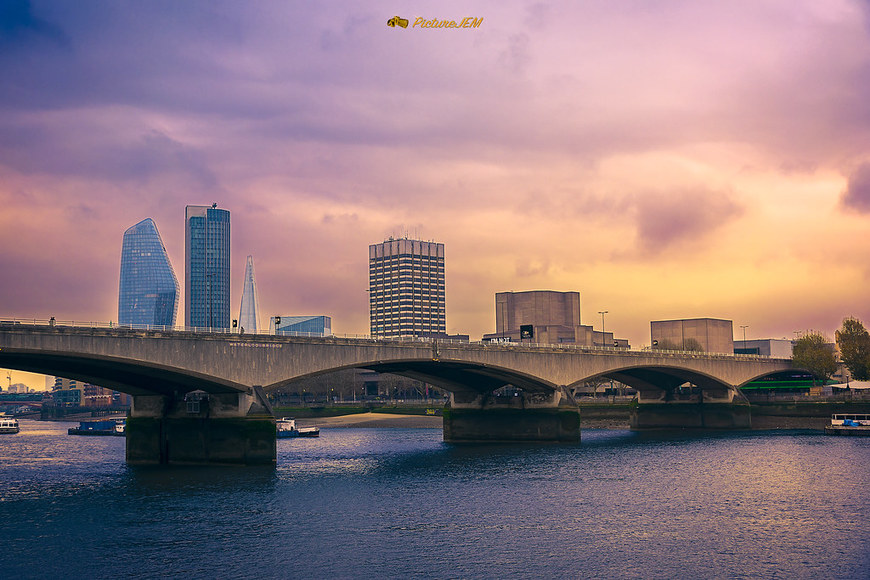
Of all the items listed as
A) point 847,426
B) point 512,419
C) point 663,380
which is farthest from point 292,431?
point 847,426

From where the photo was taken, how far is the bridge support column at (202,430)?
84.1m

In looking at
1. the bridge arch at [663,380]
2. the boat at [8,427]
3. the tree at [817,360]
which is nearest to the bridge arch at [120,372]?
the bridge arch at [663,380]

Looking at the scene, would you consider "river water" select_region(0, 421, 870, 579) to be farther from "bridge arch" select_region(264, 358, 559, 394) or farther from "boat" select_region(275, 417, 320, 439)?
"boat" select_region(275, 417, 320, 439)

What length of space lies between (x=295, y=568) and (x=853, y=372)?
150739 mm

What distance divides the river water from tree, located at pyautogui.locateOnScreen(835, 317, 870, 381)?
247ft

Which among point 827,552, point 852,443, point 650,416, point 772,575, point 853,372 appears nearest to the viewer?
point 772,575

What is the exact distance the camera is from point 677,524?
53.4 metres

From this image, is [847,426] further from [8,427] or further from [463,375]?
[8,427]

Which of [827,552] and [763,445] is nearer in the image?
[827,552]

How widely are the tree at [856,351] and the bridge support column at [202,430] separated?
123248 mm

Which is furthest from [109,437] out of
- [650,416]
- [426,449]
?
[650,416]

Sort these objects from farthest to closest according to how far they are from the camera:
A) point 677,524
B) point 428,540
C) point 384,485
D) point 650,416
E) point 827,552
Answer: point 650,416 < point 384,485 < point 677,524 < point 428,540 < point 827,552

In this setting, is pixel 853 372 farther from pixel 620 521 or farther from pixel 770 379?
Answer: pixel 620 521

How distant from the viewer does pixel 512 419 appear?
394 feet
